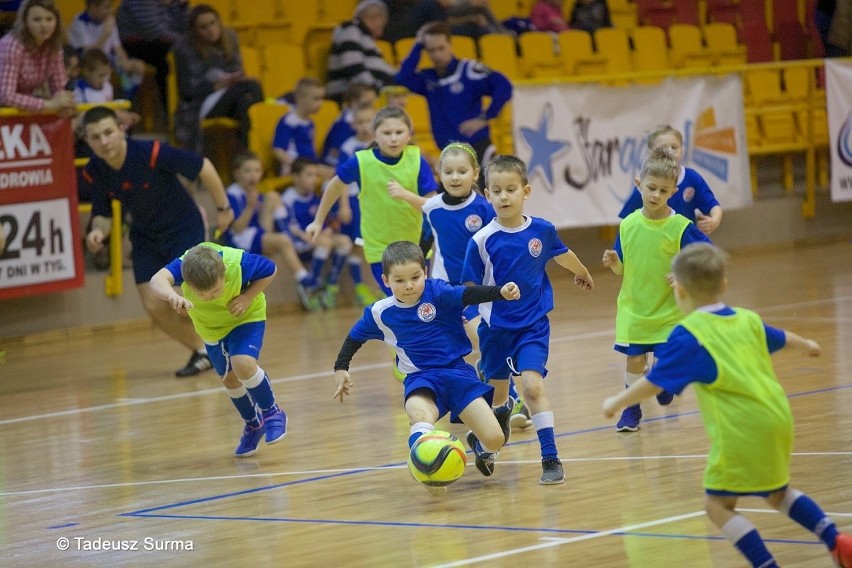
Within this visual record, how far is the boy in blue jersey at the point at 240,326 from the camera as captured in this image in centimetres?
709

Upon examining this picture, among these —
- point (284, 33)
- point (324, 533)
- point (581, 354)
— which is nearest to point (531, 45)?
point (284, 33)

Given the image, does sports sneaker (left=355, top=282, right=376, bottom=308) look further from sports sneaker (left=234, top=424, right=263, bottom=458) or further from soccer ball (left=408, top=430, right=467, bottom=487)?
soccer ball (left=408, top=430, right=467, bottom=487)

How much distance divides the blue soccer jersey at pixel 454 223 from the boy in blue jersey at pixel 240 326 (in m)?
1.24

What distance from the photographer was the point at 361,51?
1513 cm

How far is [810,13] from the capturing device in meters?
19.2

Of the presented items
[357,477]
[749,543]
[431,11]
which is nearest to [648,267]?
[357,477]

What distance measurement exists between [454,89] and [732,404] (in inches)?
313

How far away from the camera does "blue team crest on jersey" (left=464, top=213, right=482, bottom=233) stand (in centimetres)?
797

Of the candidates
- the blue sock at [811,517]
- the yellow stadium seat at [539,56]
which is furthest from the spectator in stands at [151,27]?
the blue sock at [811,517]

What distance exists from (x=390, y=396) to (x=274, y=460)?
1.88 m

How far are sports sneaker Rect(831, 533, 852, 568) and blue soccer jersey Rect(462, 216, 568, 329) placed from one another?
97.7 inches

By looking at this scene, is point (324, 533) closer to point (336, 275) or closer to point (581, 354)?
point (581, 354)

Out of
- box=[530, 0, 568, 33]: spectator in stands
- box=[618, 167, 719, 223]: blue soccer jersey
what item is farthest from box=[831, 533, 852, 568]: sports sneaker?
box=[530, 0, 568, 33]: spectator in stands

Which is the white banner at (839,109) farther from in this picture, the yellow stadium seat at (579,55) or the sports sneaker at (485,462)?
the sports sneaker at (485,462)
